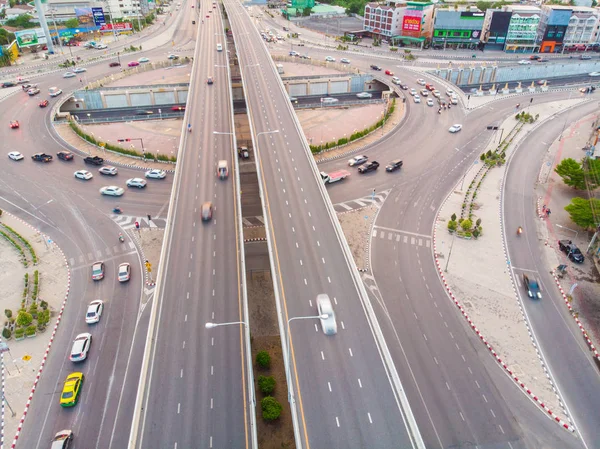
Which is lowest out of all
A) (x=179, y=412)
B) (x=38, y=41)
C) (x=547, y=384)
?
(x=547, y=384)

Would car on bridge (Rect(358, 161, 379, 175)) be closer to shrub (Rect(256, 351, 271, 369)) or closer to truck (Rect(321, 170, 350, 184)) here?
truck (Rect(321, 170, 350, 184))

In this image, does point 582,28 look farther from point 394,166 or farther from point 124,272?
point 124,272

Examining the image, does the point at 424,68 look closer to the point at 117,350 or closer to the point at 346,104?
the point at 346,104

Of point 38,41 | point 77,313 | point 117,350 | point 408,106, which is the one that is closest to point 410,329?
point 117,350

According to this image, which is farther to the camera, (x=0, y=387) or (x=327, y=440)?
(x=0, y=387)

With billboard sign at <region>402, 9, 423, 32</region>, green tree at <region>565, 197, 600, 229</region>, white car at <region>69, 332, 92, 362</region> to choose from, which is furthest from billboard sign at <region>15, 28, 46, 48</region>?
green tree at <region>565, 197, 600, 229</region>

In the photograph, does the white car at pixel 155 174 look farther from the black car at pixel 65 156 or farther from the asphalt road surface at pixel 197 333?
the black car at pixel 65 156

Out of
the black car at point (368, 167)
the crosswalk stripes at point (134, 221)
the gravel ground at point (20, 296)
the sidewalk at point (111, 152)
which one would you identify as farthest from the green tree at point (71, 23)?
the black car at point (368, 167)

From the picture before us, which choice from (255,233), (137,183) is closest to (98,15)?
(137,183)
